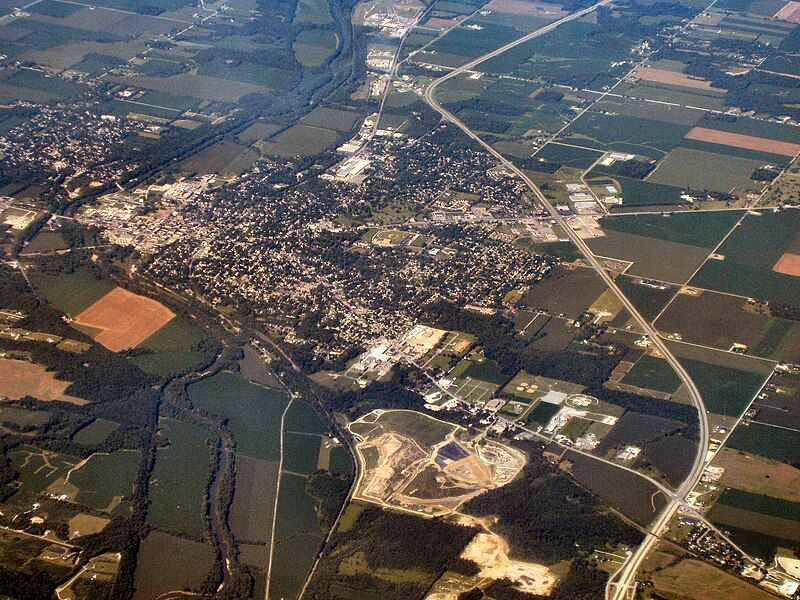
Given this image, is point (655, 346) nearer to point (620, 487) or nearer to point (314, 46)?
point (620, 487)

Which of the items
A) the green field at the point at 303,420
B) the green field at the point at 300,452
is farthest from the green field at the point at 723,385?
the green field at the point at 300,452

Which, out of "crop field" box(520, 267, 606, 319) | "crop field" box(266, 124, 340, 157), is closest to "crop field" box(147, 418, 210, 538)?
"crop field" box(520, 267, 606, 319)

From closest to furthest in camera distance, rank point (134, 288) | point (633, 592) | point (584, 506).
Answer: point (633, 592) < point (584, 506) < point (134, 288)

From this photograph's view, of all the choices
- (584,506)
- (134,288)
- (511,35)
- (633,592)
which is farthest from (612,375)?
(511,35)

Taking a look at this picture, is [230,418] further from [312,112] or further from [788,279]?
[312,112]

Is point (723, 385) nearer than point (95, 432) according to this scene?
No

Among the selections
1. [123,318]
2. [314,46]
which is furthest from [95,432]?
[314,46]
